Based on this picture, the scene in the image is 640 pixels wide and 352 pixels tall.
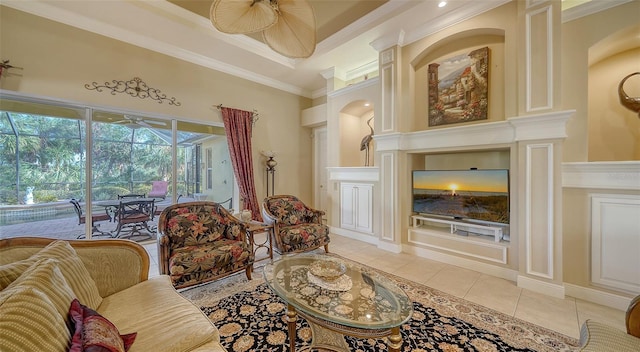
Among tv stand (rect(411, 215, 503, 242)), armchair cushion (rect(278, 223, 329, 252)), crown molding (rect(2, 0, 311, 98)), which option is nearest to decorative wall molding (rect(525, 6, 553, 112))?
tv stand (rect(411, 215, 503, 242))

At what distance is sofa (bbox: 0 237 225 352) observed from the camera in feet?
2.50

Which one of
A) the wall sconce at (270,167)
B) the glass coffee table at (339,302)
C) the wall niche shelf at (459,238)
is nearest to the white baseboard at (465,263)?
the wall niche shelf at (459,238)

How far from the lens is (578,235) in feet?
7.41

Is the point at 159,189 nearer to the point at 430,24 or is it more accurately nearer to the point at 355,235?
the point at 355,235

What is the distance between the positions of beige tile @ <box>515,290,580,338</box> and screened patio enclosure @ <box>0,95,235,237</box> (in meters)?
4.82

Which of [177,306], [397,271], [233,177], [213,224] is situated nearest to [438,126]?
[397,271]

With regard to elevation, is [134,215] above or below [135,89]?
below

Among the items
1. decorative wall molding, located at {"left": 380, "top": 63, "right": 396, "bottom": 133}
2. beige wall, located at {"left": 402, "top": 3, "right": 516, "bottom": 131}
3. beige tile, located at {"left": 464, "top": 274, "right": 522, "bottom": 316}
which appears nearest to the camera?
beige tile, located at {"left": 464, "top": 274, "right": 522, "bottom": 316}

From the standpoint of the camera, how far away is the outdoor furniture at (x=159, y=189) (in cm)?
388

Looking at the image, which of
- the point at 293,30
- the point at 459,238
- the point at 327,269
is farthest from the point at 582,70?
the point at 327,269

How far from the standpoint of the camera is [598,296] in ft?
7.06

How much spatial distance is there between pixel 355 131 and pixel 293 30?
3.06 metres

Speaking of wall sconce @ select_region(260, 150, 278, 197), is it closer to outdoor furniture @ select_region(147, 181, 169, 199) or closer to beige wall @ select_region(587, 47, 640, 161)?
outdoor furniture @ select_region(147, 181, 169, 199)

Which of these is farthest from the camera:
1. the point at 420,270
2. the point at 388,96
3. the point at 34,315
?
the point at 388,96
